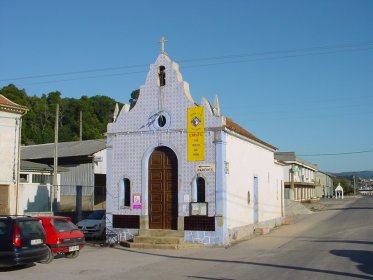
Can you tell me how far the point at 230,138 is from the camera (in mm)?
21219

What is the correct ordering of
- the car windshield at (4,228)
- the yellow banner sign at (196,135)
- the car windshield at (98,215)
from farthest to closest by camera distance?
Result: the car windshield at (98,215) < the yellow banner sign at (196,135) < the car windshield at (4,228)

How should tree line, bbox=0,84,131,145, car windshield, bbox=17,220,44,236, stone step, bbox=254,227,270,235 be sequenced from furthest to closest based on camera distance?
tree line, bbox=0,84,131,145 → stone step, bbox=254,227,270,235 → car windshield, bbox=17,220,44,236

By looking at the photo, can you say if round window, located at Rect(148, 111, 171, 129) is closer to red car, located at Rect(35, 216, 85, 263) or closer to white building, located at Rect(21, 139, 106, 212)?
red car, located at Rect(35, 216, 85, 263)

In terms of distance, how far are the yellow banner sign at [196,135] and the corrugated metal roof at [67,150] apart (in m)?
18.1

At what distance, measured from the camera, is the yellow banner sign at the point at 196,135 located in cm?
2044

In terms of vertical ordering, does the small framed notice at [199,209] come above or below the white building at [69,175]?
below

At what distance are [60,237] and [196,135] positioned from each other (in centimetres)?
747

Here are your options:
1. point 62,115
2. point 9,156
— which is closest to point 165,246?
point 9,156

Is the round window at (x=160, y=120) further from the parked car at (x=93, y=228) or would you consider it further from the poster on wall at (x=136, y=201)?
the parked car at (x=93, y=228)

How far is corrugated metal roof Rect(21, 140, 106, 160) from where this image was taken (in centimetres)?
3847

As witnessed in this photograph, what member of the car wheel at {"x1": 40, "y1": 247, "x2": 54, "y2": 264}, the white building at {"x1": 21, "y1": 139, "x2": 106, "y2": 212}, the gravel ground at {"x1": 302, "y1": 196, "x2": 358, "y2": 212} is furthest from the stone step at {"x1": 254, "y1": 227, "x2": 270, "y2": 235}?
the gravel ground at {"x1": 302, "y1": 196, "x2": 358, "y2": 212}

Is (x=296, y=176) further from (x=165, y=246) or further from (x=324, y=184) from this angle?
(x=324, y=184)

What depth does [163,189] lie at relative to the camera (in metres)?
21.1

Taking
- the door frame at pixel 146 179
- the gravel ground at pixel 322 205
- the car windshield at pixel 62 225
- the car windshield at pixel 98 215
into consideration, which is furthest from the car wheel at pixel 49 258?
the gravel ground at pixel 322 205
